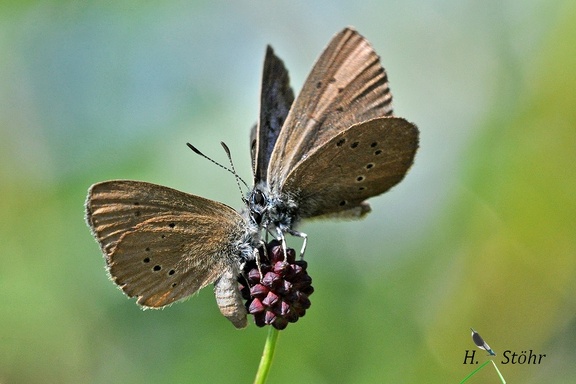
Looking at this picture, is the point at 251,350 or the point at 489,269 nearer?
the point at 251,350

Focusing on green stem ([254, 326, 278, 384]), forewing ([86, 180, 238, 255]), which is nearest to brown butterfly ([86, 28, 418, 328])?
forewing ([86, 180, 238, 255])

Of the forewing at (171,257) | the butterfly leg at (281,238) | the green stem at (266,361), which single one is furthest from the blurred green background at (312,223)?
the green stem at (266,361)

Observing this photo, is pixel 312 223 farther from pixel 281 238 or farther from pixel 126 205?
pixel 126 205

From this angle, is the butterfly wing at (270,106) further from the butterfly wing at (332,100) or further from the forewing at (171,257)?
the forewing at (171,257)

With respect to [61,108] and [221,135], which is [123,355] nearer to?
[221,135]

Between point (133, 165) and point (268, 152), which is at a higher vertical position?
point (133, 165)

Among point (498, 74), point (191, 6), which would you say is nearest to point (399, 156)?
point (498, 74)

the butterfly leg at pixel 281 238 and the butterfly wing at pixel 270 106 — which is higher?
the butterfly wing at pixel 270 106

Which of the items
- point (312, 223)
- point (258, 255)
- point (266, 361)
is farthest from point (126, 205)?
point (312, 223)
